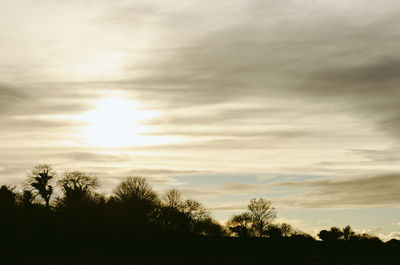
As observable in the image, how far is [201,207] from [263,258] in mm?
39158

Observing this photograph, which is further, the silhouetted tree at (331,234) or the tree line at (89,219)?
the silhouetted tree at (331,234)

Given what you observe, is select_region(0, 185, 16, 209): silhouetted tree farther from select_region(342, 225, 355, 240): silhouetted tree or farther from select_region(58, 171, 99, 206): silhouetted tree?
select_region(342, 225, 355, 240): silhouetted tree

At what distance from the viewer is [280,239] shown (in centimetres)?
10981

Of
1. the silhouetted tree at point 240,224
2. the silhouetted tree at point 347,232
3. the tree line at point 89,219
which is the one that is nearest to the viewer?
the tree line at point 89,219

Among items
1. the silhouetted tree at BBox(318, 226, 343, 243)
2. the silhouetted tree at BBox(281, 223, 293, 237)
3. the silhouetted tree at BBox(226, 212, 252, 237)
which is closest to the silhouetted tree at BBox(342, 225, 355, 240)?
the silhouetted tree at BBox(318, 226, 343, 243)

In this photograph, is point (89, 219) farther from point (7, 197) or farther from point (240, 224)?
point (240, 224)

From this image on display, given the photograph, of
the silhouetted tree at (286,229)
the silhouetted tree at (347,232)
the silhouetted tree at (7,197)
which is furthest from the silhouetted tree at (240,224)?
the silhouetted tree at (7,197)

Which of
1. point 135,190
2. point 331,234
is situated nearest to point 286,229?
point 331,234

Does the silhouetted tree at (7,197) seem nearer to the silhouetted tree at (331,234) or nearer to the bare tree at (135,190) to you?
the bare tree at (135,190)

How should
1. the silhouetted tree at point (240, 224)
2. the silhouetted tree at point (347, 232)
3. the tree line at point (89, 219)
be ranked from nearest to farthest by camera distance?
the tree line at point (89, 219), the silhouetted tree at point (240, 224), the silhouetted tree at point (347, 232)

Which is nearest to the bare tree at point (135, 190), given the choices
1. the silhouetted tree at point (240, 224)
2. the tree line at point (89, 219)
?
the tree line at point (89, 219)

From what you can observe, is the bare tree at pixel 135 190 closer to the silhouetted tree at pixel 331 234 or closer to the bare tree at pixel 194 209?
the bare tree at pixel 194 209

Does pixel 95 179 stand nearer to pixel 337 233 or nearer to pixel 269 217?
pixel 269 217

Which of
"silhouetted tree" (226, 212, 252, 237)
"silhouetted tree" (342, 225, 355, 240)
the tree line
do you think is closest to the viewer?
the tree line
